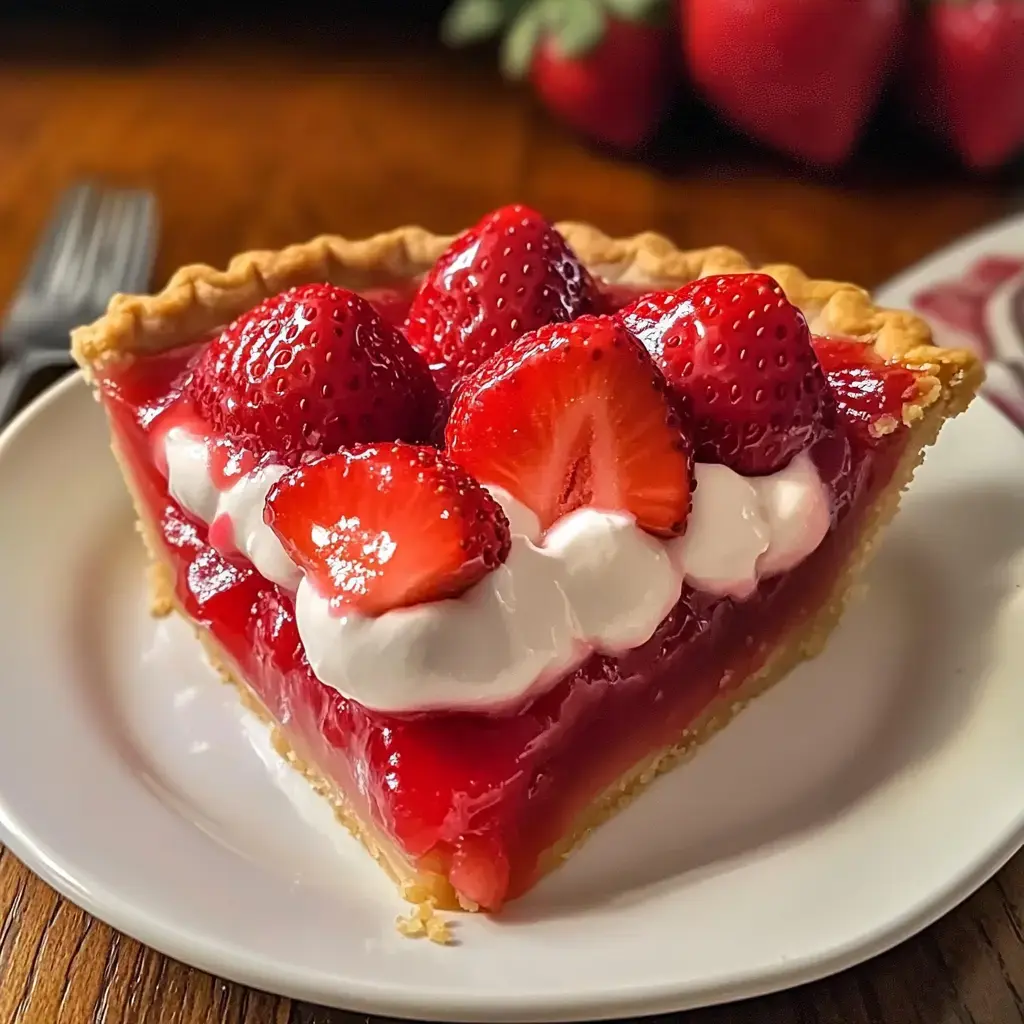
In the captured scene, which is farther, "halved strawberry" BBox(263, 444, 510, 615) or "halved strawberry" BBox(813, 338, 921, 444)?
"halved strawberry" BBox(813, 338, 921, 444)

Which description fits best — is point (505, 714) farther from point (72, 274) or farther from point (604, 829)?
point (72, 274)

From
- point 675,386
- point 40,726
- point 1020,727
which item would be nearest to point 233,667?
point 40,726

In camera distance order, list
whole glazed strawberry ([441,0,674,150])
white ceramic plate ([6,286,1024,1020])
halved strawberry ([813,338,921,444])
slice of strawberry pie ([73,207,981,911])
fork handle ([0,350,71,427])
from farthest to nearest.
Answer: whole glazed strawberry ([441,0,674,150])
fork handle ([0,350,71,427])
halved strawberry ([813,338,921,444])
slice of strawberry pie ([73,207,981,911])
white ceramic plate ([6,286,1024,1020])

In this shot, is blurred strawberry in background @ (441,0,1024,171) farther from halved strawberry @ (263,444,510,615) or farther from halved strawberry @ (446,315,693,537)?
halved strawberry @ (263,444,510,615)

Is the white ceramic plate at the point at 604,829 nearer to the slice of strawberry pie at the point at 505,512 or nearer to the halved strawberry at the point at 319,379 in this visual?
the slice of strawberry pie at the point at 505,512

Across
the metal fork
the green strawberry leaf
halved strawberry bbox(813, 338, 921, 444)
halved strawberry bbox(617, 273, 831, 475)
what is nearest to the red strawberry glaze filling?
halved strawberry bbox(813, 338, 921, 444)

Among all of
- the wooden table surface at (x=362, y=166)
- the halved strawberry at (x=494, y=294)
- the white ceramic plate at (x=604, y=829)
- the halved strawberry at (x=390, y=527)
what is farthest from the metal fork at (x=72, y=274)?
the halved strawberry at (x=390, y=527)
